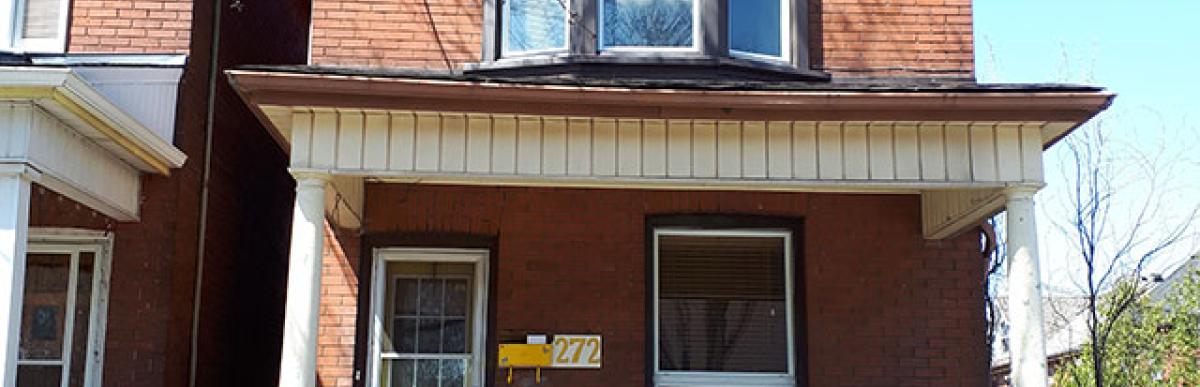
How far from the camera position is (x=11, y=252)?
19.9ft

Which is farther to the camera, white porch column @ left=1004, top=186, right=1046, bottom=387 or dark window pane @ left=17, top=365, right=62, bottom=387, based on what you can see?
dark window pane @ left=17, top=365, right=62, bottom=387

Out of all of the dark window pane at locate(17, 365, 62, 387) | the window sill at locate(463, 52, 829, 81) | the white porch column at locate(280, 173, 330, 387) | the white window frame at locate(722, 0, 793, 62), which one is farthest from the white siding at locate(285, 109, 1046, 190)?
the dark window pane at locate(17, 365, 62, 387)

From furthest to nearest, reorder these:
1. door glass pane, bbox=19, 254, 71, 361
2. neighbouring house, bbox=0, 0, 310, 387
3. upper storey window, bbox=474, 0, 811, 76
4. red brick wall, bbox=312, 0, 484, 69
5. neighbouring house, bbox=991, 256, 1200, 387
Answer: neighbouring house, bbox=991, 256, 1200, 387 < red brick wall, bbox=312, 0, 484, 69 < door glass pane, bbox=19, 254, 71, 361 < upper storey window, bbox=474, 0, 811, 76 < neighbouring house, bbox=0, 0, 310, 387

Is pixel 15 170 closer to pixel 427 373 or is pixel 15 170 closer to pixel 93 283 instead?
pixel 93 283

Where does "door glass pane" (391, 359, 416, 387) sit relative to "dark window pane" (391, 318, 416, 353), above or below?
below

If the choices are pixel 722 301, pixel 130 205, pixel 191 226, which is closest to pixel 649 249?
pixel 722 301

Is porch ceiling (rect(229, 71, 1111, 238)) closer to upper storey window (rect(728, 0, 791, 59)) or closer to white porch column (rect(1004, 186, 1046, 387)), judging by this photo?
white porch column (rect(1004, 186, 1046, 387))

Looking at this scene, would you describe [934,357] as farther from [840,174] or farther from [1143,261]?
[1143,261]

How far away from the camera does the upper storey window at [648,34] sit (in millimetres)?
7887

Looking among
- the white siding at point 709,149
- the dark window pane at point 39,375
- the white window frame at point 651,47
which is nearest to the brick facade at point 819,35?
the white window frame at point 651,47

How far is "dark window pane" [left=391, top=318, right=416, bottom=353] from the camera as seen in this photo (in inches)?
327

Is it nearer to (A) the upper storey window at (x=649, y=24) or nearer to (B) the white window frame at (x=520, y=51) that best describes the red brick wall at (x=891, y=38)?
(A) the upper storey window at (x=649, y=24)

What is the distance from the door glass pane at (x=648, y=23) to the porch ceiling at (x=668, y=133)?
151cm

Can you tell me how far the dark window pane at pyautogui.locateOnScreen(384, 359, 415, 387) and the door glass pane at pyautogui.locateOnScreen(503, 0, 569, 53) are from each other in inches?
87.6
